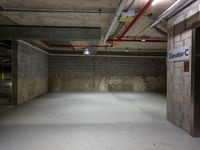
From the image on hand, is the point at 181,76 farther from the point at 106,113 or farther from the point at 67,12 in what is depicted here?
the point at 67,12

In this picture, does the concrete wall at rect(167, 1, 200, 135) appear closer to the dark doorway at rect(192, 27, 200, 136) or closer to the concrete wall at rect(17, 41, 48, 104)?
the dark doorway at rect(192, 27, 200, 136)

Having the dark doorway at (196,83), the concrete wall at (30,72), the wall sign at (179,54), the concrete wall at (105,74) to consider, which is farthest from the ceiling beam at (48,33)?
the concrete wall at (105,74)

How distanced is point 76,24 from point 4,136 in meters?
3.08

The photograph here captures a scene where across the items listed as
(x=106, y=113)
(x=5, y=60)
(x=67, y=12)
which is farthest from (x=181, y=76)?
(x=5, y=60)

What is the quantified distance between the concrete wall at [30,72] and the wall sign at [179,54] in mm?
4446

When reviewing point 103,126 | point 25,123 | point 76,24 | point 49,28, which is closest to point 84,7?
point 76,24

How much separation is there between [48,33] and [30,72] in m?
2.67

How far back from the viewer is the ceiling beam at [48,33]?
17.0ft

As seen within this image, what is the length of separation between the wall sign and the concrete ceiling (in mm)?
858

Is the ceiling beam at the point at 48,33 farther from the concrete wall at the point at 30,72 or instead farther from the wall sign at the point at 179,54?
the wall sign at the point at 179,54

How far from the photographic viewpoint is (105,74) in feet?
35.9

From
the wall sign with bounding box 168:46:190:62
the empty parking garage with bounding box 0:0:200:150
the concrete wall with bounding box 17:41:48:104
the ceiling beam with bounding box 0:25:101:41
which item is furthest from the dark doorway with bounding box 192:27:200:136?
the concrete wall with bounding box 17:41:48:104

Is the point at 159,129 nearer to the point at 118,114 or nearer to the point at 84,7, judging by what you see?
the point at 118,114

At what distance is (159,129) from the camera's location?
3533 millimetres
